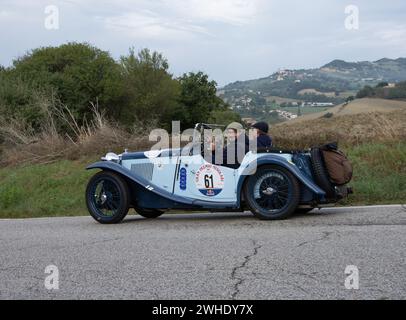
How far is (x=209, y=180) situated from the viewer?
31.3 ft

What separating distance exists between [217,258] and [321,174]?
324 cm

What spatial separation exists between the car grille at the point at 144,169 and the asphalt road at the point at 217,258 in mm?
856

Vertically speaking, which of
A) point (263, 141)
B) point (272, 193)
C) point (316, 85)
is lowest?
point (272, 193)

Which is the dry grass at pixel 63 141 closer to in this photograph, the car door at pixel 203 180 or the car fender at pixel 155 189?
the car fender at pixel 155 189

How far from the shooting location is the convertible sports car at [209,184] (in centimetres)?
908

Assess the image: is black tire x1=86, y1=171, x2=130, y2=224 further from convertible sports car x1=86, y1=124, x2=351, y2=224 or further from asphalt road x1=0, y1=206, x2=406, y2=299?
asphalt road x1=0, y1=206, x2=406, y2=299

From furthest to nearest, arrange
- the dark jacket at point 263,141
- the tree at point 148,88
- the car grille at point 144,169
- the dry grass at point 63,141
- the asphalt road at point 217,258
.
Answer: the tree at point 148,88
the dry grass at point 63,141
the car grille at point 144,169
the dark jacket at point 263,141
the asphalt road at point 217,258

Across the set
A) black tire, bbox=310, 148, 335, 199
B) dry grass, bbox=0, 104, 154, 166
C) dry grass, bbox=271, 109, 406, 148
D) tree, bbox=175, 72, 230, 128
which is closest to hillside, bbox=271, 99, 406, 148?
dry grass, bbox=271, 109, 406, 148

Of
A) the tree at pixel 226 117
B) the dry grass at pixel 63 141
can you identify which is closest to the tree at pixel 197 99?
the tree at pixel 226 117

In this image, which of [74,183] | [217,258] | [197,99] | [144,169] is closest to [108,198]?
[144,169]

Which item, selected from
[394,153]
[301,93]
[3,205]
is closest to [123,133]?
[3,205]

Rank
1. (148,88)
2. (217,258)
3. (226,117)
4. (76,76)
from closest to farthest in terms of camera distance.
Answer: (217,258), (226,117), (76,76), (148,88)

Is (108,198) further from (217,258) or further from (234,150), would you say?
(217,258)

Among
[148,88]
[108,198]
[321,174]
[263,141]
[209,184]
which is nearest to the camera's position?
[321,174]
